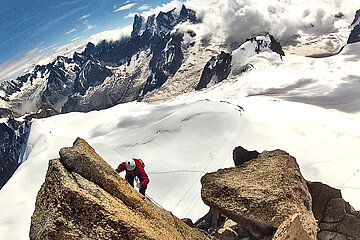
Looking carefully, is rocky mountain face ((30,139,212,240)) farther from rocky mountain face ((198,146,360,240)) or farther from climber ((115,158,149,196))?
climber ((115,158,149,196))

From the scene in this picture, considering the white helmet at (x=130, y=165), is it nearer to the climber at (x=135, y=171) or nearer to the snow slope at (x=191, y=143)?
the climber at (x=135, y=171)

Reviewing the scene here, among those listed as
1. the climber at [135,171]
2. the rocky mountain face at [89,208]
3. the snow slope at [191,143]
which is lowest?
the snow slope at [191,143]

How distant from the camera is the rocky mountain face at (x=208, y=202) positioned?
10.0 metres

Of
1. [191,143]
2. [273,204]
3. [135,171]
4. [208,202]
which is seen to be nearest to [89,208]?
[135,171]

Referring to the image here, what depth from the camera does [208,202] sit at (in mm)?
15414

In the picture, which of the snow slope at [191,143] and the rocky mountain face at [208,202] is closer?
the rocky mountain face at [208,202]

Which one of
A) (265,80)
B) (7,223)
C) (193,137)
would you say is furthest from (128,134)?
(265,80)

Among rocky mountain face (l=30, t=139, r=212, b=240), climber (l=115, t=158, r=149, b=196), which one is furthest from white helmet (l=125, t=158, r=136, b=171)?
rocky mountain face (l=30, t=139, r=212, b=240)

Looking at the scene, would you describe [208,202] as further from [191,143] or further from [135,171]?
[191,143]

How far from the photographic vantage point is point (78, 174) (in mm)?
11867

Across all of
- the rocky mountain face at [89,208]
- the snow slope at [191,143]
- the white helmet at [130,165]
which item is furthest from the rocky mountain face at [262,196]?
the snow slope at [191,143]

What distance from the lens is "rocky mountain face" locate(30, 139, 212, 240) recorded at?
388 inches

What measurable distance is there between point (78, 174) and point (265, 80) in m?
94.6

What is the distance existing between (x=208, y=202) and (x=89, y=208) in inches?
269
